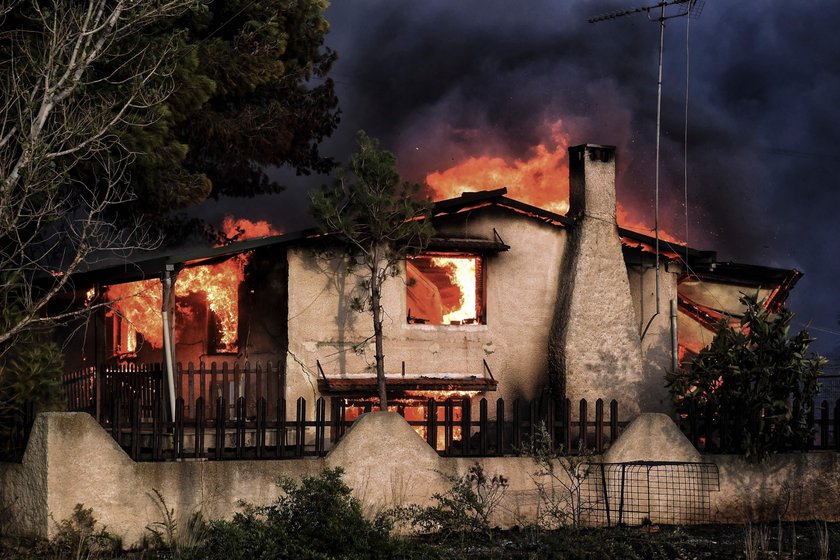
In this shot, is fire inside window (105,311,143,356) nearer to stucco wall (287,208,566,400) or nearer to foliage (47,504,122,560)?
stucco wall (287,208,566,400)

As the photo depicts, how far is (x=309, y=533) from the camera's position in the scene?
11047 millimetres

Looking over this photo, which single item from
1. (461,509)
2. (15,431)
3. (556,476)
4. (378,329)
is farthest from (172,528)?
(378,329)

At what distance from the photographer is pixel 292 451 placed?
14.2 metres

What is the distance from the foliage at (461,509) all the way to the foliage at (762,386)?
3460 millimetres

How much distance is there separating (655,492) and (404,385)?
203 inches

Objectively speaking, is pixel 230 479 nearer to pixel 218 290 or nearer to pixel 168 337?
pixel 168 337

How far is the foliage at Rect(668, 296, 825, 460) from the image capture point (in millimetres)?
15414

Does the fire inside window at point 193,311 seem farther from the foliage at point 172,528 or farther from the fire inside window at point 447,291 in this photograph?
the foliage at point 172,528

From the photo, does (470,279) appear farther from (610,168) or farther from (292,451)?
(292,451)

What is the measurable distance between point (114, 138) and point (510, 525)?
7618 mm

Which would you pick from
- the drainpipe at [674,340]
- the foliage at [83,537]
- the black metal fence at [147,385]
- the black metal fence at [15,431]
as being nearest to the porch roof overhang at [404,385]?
the black metal fence at [147,385]

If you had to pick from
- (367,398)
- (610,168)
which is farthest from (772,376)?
(367,398)

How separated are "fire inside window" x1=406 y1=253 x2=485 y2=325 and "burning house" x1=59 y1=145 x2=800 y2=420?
2 centimetres

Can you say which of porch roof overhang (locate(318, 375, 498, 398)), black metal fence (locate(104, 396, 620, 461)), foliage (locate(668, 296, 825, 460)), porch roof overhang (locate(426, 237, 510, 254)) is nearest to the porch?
black metal fence (locate(104, 396, 620, 461))
